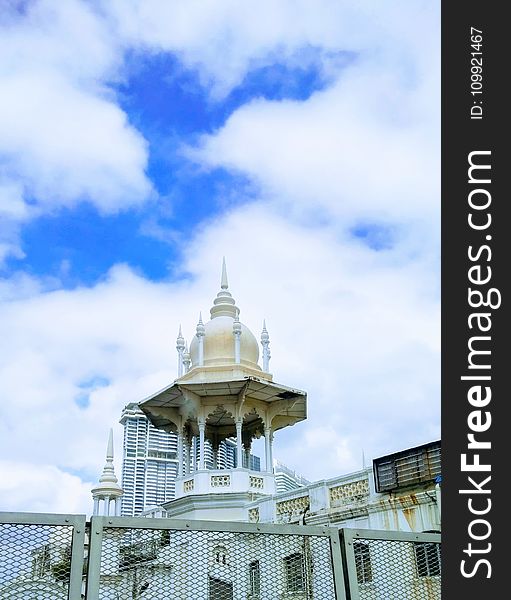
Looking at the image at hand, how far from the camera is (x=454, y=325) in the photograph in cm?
449

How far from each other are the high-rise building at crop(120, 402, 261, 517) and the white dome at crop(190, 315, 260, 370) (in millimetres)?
25810

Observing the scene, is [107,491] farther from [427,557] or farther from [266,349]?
[427,557]

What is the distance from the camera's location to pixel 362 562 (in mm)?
5086

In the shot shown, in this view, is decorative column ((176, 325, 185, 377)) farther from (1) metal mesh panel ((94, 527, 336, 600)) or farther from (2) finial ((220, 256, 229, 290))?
(1) metal mesh panel ((94, 527, 336, 600))

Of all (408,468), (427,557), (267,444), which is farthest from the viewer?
(267,444)

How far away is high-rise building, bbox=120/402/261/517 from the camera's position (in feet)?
180

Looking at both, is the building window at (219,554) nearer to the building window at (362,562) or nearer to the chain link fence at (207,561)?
the chain link fence at (207,561)

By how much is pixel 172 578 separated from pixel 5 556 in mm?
1037

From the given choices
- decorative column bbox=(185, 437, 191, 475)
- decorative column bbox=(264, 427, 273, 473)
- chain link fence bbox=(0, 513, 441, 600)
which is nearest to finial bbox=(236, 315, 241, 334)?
decorative column bbox=(264, 427, 273, 473)

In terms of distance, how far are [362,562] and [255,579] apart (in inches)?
32.0

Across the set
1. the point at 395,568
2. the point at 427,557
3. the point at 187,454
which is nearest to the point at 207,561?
the point at 395,568

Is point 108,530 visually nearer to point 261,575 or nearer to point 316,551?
point 261,575

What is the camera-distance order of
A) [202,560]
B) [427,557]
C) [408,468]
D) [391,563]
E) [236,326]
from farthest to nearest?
[236,326]
[408,468]
[427,557]
[391,563]
[202,560]

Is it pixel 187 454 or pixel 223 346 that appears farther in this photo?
pixel 187 454
